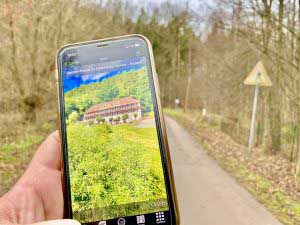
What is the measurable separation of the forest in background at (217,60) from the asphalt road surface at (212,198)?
155 centimetres

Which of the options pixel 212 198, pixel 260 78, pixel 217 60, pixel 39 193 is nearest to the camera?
pixel 39 193

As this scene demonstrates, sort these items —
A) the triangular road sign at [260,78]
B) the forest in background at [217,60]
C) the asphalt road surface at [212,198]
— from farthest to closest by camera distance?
1. the forest in background at [217,60]
2. the triangular road sign at [260,78]
3. the asphalt road surface at [212,198]

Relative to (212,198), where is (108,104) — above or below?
above

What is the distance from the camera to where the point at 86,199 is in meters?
1.93

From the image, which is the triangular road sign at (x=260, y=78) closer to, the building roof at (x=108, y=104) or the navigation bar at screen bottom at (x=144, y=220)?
the building roof at (x=108, y=104)

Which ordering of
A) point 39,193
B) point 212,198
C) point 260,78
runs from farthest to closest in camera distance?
point 260,78 < point 212,198 < point 39,193

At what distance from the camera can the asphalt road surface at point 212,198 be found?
503 centimetres

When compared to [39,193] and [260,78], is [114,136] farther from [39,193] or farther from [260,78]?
[260,78]

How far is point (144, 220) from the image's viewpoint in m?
1.89

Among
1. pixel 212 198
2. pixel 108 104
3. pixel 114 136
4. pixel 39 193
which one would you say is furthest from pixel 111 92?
pixel 212 198

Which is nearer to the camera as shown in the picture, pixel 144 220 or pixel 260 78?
pixel 144 220

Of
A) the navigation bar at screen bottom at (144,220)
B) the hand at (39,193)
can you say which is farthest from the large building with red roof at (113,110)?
the navigation bar at screen bottom at (144,220)

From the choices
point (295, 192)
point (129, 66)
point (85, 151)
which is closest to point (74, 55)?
point (129, 66)

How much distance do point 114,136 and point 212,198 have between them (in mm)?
4205
